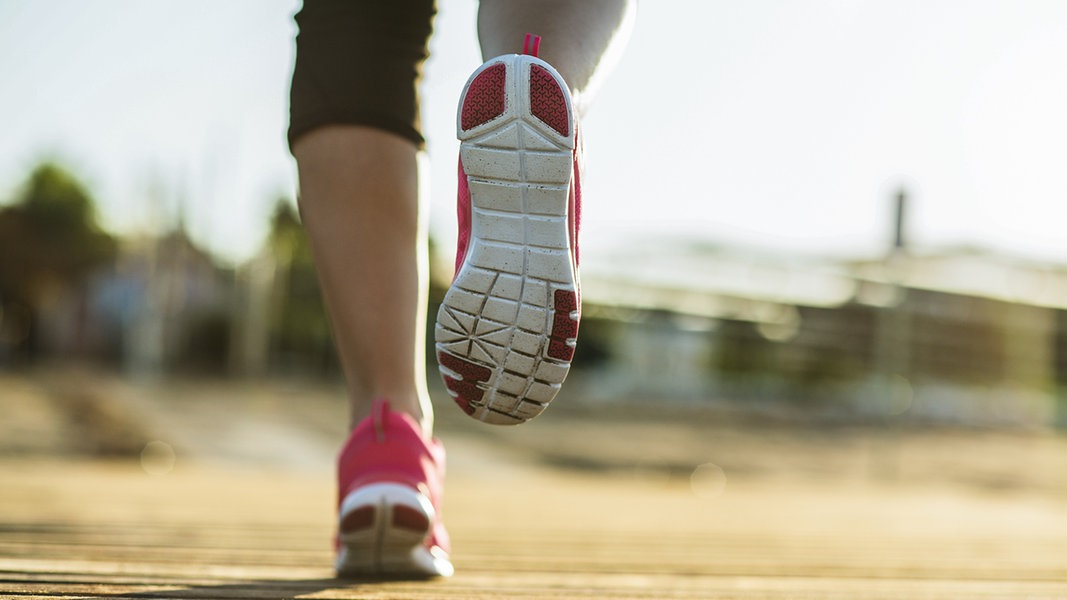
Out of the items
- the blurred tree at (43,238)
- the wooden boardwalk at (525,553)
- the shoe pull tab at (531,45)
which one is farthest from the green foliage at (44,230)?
the shoe pull tab at (531,45)

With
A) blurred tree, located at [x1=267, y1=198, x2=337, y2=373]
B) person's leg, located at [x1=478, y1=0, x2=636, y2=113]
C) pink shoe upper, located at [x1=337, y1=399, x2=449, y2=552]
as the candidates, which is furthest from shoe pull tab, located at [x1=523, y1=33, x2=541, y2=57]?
blurred tree, located at [x1=267, y1=198, x2=337, y2=373]

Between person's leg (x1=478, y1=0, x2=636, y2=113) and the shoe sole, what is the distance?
1.20 ft

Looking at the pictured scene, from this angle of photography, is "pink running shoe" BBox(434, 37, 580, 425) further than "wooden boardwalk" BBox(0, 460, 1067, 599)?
No

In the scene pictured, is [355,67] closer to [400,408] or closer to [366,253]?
[366,253]

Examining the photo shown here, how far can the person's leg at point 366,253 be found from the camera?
0.99 metres

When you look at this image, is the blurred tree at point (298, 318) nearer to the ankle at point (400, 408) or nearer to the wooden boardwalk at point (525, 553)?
the wooden boardwalk at point (525, 553)

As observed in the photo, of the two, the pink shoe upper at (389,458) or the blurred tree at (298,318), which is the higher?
the blurred tree at (298,318)

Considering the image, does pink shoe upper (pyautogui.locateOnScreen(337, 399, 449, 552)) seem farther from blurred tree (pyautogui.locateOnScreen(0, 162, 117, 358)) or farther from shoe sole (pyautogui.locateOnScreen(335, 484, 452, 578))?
blurred tree (pyautogui.locateOnScreen(0, 162, 117, 358))

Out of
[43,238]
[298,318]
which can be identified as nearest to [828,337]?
[298,318]

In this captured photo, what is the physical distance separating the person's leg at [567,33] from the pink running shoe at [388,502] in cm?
34

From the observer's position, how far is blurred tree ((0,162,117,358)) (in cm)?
2933

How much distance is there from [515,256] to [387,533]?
0.29 meters

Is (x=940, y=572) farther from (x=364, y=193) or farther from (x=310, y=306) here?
(x=310, y=306)

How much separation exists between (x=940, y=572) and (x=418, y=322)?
68 cm
